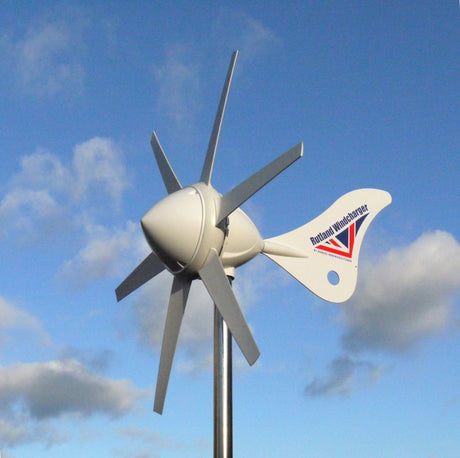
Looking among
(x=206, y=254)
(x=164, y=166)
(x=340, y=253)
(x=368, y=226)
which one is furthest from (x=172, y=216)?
(x=368, y=226)

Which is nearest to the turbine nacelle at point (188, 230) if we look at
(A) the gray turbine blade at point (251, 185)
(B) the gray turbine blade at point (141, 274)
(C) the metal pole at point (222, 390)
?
(A) the gray turbine blade at point (251, 185)

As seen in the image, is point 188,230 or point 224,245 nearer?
point 188,230

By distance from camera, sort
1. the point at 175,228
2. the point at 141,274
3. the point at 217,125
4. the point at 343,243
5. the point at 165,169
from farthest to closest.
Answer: the point at 343,243, the point at 165,169, the point at 141,274, the point at 217,125, the point at 175,228

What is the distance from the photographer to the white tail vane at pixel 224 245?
38.9ft

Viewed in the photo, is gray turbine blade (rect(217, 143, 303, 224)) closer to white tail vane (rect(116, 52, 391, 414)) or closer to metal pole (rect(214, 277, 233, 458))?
white tail vane (rect(116, 52, 391, 414))

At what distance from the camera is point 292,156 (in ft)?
37.2

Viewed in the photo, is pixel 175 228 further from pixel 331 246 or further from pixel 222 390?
pixel 331 246

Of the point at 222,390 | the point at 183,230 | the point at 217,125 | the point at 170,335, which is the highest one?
the point at 217,125

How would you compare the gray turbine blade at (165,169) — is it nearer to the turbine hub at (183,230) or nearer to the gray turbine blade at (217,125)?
the gray turbine blade at (217,125)

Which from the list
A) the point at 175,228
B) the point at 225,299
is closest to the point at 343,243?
the point at 225,299

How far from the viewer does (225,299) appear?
12.0 m

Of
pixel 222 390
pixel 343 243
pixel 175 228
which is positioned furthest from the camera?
pixel 343 243

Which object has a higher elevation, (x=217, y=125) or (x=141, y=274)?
(x=217, y=125)

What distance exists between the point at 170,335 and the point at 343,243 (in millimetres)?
5777
